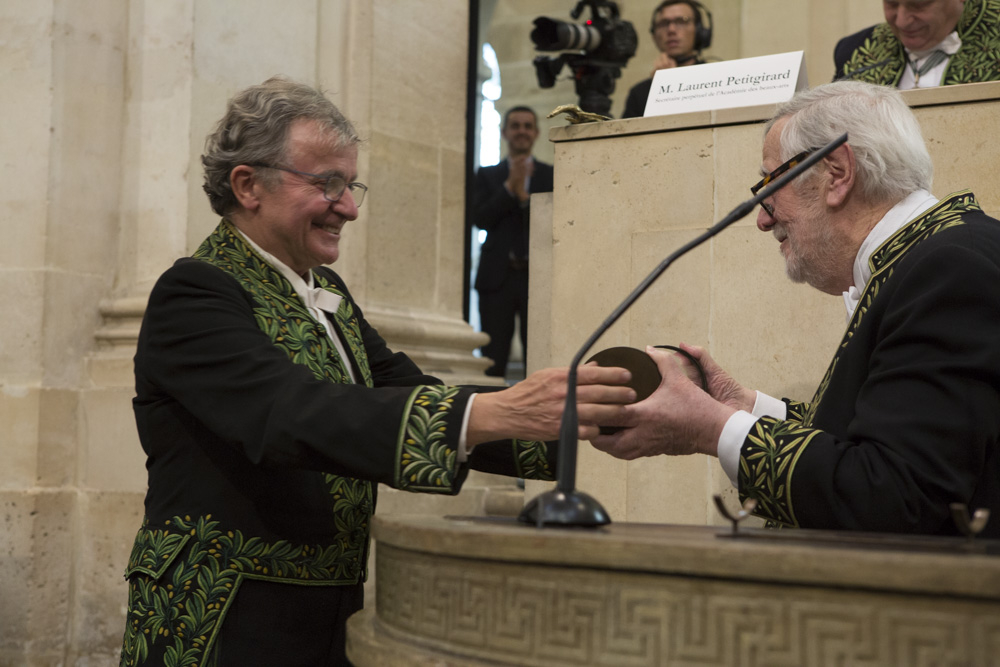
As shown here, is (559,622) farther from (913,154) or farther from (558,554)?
(913,154)

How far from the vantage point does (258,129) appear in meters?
2.43

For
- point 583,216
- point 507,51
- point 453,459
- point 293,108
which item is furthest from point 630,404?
point 507,51

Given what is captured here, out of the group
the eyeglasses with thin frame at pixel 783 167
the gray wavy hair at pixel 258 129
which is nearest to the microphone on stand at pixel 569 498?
the eyeglasses with thin frame at pixel 783 167

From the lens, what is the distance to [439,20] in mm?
5504

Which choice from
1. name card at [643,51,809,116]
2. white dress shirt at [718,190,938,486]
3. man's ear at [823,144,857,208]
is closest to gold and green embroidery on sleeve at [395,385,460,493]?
white dress shirt at [718,190,938,486]

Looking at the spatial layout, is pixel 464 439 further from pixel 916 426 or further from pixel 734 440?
pixel 916 426

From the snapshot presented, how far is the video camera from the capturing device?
5828 mm

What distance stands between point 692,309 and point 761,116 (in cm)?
62

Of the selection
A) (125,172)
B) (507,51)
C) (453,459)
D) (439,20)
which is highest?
(507,51)

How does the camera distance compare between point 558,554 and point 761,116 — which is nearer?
point 558,554

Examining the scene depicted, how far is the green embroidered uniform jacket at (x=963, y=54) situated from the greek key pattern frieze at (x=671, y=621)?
299 centimetres

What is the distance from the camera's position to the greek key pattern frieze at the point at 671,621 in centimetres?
122

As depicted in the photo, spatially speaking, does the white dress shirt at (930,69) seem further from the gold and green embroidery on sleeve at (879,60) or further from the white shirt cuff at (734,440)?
the white shirt cuff at (734,440)

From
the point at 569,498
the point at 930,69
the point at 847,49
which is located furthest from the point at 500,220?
the point at 569,498
